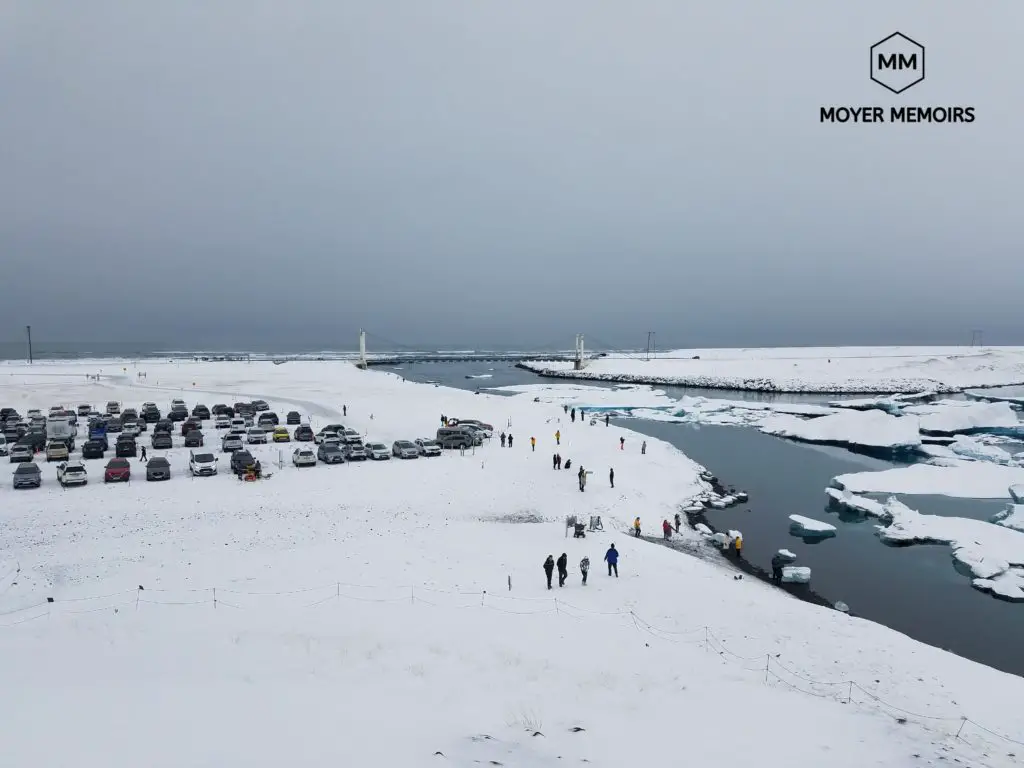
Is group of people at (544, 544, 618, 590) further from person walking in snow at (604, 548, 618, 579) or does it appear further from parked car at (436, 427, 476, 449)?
parked car at (436, 427, 476, 449)

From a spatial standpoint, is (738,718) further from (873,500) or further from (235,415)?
(235,415)

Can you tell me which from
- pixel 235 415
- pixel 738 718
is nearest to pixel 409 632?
pixel 738 718

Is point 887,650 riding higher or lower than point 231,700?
lower

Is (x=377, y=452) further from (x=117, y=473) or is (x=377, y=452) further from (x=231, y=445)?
(x=117, y=473)

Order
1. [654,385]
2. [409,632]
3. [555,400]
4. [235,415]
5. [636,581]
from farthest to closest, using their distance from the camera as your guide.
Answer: [654,385], [555,400], [235,415], [636,581], [409,632]

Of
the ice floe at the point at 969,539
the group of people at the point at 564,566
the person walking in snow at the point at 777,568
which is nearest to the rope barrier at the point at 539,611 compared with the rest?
the group of people at the point at 564,566

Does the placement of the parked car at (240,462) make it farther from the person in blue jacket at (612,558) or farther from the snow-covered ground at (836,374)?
the snow-covered ground at (836,374)
